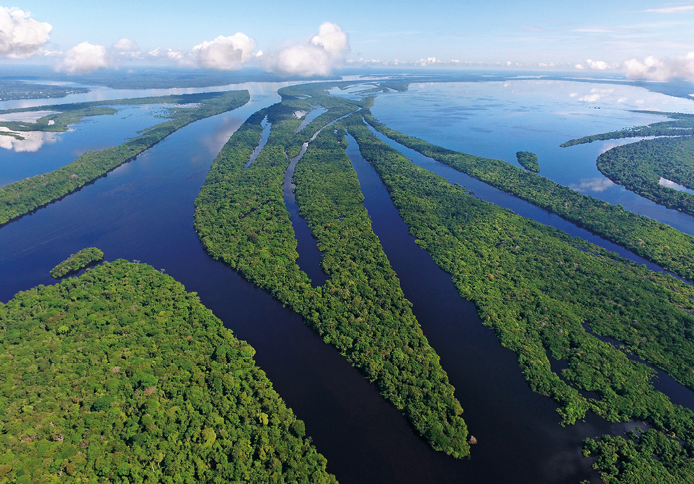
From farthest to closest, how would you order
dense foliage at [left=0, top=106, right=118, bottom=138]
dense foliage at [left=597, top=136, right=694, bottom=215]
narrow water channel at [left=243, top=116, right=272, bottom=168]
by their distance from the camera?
1. dense foliage at [left=0, top=106, right=118, bottom=138]
2. narrow water channel at [left=243, top=116, right=272, bottom=168]
3. dense foliage at [left=597, top=136, right=694, bottom=215]

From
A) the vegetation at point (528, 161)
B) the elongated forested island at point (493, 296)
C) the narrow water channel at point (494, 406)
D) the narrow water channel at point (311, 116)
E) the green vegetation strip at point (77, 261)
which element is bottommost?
the narrow water channel at point (494, 406)

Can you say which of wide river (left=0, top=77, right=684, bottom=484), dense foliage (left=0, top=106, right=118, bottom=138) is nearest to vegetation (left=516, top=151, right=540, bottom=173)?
wide river (left=0, top=77, right=684, bottom=484)

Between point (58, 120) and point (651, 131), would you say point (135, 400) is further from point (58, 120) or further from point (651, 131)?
point (651, 131)

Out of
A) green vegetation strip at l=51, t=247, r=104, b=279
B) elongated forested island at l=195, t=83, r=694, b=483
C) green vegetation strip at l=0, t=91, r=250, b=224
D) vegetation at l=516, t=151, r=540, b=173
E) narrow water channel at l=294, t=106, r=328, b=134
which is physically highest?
narrow water channel at l=294, t=106, r=328, b=134

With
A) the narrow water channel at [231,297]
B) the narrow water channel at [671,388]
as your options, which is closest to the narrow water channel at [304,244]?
the narrow water channel at [231,297]

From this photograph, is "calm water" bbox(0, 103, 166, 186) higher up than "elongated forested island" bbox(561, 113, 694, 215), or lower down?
higher up

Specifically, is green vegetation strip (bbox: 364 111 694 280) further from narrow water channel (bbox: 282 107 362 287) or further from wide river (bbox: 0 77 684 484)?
narrow water channel (bbox: 282 107 362 287)

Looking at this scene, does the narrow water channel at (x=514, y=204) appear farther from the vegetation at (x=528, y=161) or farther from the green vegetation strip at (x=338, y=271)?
the green vegetation strip at (x=338, y=271)

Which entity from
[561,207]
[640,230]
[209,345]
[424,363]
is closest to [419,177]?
[561,207]
